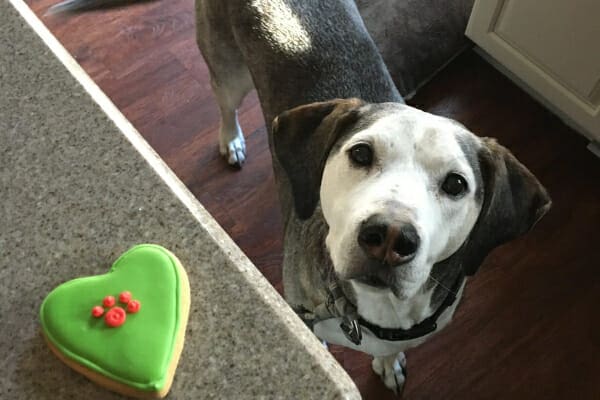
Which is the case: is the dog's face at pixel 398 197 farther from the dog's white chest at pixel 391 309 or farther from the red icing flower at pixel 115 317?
the red icing flower at pixel 115 317

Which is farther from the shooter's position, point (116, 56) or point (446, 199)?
point (116, 56)

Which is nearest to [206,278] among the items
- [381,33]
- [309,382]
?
[309,382]

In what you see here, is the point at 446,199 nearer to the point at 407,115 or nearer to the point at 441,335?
the point at 407,115

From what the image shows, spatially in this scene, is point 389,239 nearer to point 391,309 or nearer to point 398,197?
point 398,197

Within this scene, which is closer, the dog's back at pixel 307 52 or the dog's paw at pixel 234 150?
the dog's back at pixel 307 52

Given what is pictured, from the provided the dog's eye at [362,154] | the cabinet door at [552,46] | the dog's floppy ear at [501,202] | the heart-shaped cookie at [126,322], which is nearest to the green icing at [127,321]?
the heart-shaped cookie at [126,322]

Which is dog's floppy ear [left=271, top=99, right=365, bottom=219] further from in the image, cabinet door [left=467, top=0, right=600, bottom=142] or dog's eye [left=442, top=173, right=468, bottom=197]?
cabinet door [left=467, top=0, right=600, bottom=142]

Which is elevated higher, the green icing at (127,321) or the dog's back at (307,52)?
the green icing at (127,321)
